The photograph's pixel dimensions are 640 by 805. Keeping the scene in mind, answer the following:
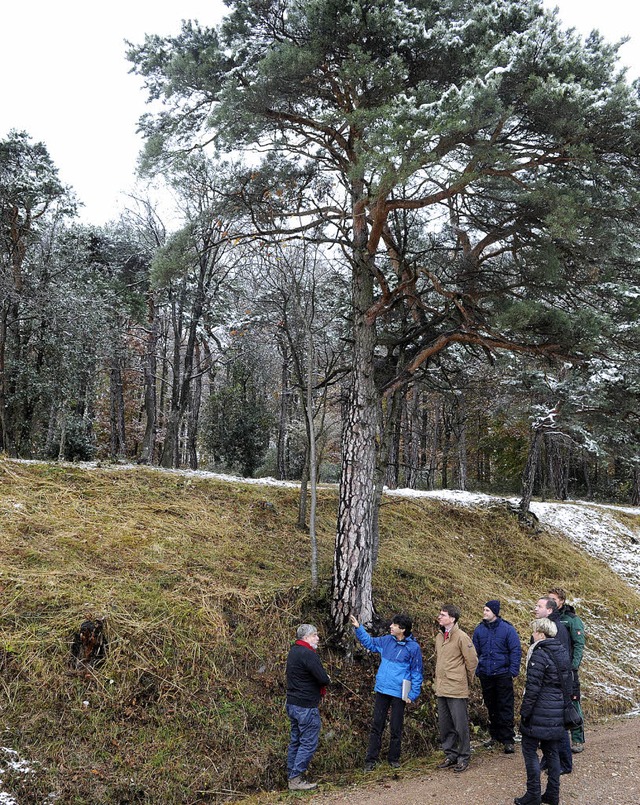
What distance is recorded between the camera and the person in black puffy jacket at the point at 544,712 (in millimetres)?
4203

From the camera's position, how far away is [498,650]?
221 inches

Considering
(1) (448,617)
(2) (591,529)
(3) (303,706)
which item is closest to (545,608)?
(1) (448,617)

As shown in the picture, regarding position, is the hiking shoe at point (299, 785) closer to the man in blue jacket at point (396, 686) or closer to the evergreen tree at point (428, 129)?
the man in blue jacket at point (396, 686)

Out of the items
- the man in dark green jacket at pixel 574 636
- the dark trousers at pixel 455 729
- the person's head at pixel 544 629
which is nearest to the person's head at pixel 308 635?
the dark trousers at pixel 455 729

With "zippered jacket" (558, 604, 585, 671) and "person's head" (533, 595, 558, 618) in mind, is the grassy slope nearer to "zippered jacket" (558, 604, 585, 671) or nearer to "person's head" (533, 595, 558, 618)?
"zippered jacket" (558, 604, 585, 671)

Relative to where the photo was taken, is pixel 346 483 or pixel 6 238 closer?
pixel 346 483

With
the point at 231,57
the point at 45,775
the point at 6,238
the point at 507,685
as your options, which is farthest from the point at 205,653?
the point at 6,238

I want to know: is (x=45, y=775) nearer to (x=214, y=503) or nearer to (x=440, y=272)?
(x=214, y=503)

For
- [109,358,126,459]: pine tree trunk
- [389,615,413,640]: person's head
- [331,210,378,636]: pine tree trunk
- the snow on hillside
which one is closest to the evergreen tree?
[331,210,378,636]: pine tree trunk

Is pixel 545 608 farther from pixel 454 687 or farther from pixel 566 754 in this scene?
pixel 566 754

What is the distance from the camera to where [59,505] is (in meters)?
7.87

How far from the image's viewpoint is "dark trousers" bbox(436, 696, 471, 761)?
512 cm

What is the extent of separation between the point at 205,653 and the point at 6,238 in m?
11.4

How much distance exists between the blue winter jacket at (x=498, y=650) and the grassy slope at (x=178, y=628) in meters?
1.09
